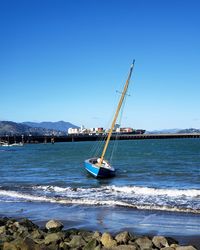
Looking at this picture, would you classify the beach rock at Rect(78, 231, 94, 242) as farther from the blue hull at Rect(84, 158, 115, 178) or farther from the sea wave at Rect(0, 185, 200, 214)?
the blue hull at Rect(84, 158, 115, 178)

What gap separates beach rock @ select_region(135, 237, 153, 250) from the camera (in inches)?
589

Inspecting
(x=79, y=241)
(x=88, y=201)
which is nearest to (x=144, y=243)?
(x=79, y=241)

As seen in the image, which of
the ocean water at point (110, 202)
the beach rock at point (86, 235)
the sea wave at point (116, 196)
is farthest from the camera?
the sea wave at point (116, 196)

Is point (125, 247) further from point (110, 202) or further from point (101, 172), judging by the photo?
point (101, 172)

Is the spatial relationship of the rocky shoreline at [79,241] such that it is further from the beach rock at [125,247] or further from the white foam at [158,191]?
the white foam at [158,191]

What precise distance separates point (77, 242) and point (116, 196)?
48.7 feet

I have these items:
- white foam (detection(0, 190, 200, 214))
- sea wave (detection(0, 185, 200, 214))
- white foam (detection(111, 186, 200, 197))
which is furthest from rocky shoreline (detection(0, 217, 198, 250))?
white foam (detection(111, 186, 200, 197))

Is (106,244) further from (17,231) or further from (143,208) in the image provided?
(143,208)

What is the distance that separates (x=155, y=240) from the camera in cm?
1539

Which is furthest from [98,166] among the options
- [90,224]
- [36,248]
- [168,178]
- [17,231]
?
[36,248]

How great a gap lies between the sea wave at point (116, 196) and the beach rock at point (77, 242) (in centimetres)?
912

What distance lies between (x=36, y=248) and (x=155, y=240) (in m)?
4.33

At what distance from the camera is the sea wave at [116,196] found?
25.3 meters

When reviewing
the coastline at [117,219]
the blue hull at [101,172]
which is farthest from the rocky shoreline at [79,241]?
the blue hull at [101,172]
